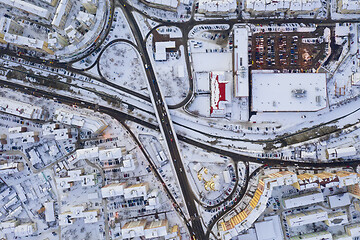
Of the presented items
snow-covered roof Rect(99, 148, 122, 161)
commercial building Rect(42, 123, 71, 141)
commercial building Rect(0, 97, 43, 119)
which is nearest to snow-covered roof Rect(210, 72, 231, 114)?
snow-covered roof Rect(99, 148, 122, 161)

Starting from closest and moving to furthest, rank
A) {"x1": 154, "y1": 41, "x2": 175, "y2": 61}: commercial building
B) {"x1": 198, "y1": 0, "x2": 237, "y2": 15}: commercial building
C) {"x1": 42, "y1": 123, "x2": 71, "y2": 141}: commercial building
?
{"x1": 42, "y1": 123, "x2": 71, "y2": 141}: commercial building, {"x1": 198, "y1": 0, "x2": 237, "y2": 15}: commercial building, {"x1": 154, "y1": 41, "x2": 175, "y2": 61}: commercial building

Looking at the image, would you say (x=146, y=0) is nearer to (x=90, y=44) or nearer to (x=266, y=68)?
(x=90, y=44)

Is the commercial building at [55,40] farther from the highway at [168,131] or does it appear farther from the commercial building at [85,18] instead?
the highway at [168,131]

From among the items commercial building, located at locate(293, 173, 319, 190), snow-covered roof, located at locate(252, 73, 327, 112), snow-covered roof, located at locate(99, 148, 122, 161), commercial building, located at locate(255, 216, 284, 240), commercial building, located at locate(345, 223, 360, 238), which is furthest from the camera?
snow-covered roof, located at locate(252, 73, 327, 112)

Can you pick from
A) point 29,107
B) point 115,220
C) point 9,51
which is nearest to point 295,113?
point 115,220

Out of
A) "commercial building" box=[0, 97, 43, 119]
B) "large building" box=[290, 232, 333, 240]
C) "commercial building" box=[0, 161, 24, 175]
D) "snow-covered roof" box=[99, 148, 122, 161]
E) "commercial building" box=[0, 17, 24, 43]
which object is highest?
"commercial building" box=[0, 17, 24, 43]

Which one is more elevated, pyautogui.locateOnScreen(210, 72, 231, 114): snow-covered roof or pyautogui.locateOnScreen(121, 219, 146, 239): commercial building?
pyautogui.locateOnScreen(210, 72, 231, 114): snow-covered roof

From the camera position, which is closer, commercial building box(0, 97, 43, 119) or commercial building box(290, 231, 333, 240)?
commercial building box(290, 231, 333, 240)

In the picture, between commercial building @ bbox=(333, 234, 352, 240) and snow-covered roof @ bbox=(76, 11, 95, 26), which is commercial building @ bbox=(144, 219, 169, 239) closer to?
commercial building @ bbox=(333, 234, 352, 240)
